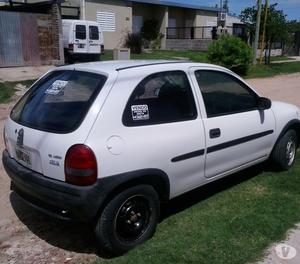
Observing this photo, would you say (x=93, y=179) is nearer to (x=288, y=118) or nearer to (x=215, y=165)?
(x=215, y=165)

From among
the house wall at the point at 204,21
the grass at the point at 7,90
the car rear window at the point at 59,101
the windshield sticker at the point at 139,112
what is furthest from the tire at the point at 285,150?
the house wall at the point at 204,21

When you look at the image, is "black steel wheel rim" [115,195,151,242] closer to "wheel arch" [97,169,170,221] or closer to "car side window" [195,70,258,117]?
"wheel arch" [97,169,170,221]

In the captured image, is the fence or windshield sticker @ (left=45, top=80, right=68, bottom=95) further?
the fence

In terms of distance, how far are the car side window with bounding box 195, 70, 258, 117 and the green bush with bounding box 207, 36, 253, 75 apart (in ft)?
46.3

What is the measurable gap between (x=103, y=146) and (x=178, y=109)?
99 centimetres

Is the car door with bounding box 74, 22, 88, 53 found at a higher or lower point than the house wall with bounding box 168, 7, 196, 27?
lower

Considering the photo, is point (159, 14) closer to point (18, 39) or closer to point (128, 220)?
point (18, 39)

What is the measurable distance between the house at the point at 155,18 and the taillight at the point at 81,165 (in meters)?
24.2

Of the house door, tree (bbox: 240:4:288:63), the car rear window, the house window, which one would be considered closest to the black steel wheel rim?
the car rear window

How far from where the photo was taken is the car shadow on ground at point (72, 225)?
3.85 meters

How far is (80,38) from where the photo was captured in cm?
2136

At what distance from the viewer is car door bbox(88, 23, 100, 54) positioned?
2177 centimetres

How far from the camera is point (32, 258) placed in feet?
11.8

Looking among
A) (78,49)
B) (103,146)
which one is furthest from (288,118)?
(78,49)
